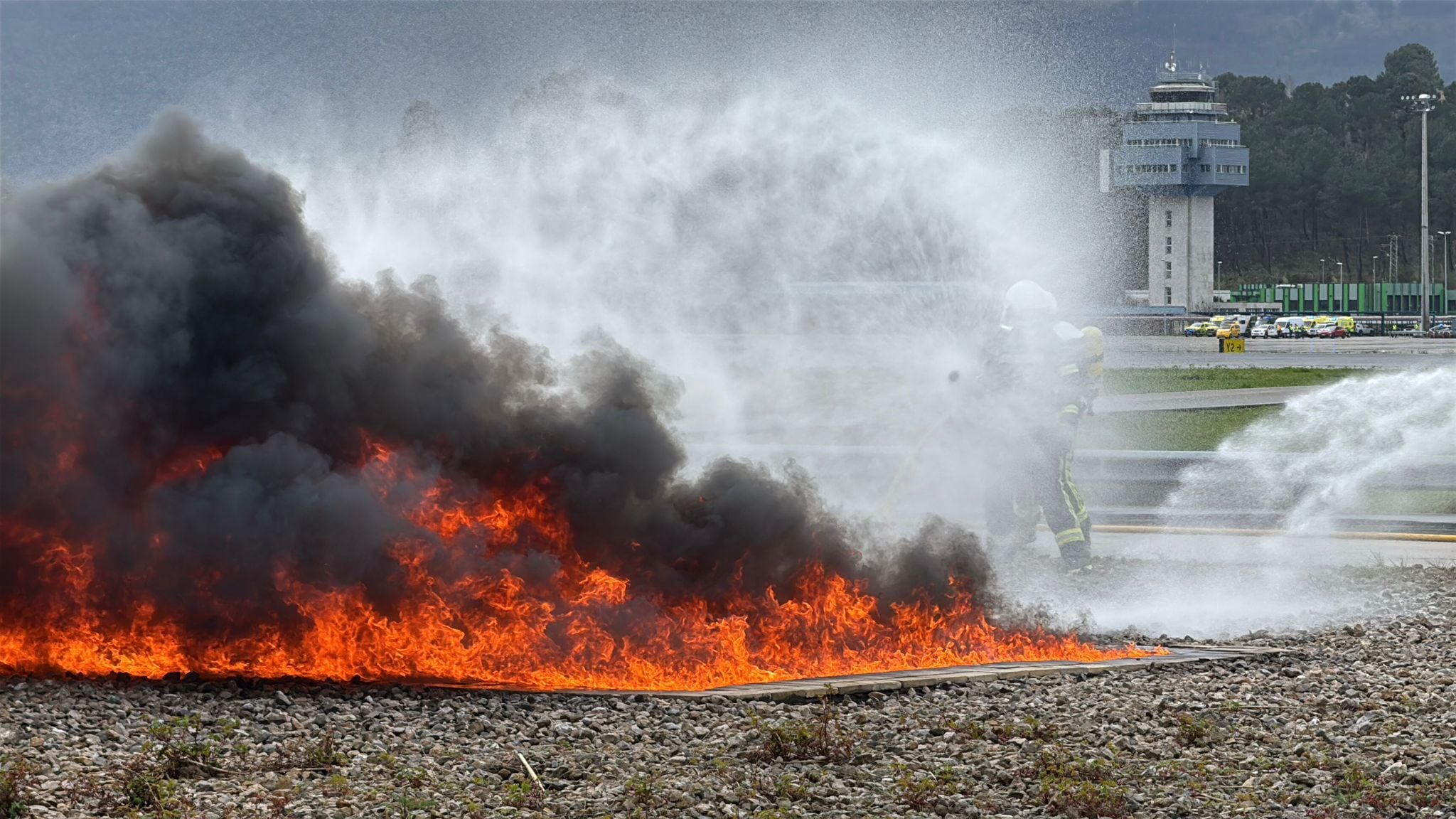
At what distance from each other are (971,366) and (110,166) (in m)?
7.53

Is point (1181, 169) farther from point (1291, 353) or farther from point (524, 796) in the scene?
point (524, 796)

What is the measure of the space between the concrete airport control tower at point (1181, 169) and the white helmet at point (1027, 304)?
11526cm

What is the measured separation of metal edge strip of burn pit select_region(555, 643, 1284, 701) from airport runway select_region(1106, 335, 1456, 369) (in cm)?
3414

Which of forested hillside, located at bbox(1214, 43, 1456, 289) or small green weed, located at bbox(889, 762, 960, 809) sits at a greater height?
forested hillside, located at bbox(1214, 43, 1456, 289)

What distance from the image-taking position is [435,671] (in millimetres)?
7816

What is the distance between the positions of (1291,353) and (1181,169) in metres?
73.8

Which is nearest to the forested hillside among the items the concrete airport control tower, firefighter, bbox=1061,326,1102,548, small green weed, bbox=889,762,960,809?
the concrete airport control tower

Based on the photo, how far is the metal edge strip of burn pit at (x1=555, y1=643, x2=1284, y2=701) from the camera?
765 centimetres

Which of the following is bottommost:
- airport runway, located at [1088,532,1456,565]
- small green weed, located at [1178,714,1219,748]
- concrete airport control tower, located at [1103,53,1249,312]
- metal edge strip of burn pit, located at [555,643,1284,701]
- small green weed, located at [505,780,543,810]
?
small green weed, located at [505,780,543,810]

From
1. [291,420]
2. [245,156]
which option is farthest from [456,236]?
[291,420]

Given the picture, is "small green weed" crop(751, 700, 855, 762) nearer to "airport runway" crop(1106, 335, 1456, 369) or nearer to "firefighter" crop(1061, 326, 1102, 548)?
"firefighter" crop(1061, 326, 1102, 548)

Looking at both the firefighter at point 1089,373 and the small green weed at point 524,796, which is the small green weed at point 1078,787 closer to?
the small green weed at point 524,796

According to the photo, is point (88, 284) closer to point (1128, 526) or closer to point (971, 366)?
point (971, 366)

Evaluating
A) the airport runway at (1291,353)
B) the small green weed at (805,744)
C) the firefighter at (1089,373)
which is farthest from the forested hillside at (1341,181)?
Answer: the small green weed at (805,744)
